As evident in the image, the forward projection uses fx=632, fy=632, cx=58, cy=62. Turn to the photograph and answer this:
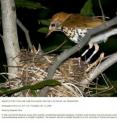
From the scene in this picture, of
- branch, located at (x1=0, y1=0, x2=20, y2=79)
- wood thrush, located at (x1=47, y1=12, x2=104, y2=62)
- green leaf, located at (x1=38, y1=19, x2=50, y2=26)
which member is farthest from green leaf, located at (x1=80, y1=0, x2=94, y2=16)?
branch, located at (x1=0, y1=0, x2=20, y2=79)

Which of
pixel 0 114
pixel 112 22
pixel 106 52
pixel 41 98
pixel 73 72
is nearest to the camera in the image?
pixel 112 22

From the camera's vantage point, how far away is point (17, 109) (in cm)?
237

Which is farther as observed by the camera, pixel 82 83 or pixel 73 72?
pixel 73 72

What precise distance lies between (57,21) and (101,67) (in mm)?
494

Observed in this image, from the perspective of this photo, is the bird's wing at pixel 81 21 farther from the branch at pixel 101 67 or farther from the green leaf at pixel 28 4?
the branch at pixel 101 67

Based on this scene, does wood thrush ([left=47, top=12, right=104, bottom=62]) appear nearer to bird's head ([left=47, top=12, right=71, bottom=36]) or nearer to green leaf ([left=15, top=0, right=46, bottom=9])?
bird's head ([left=47, top=12, right=71, bottom=36])

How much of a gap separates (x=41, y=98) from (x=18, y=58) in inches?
12.5

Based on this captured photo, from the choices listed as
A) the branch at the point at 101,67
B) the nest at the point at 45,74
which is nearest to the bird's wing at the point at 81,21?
the nest at the point at 45,74

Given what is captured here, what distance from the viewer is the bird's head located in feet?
9.02

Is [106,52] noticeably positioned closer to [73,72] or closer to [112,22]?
[73,72]

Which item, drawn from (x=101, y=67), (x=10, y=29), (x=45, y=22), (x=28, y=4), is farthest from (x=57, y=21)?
(x=101, y=67)

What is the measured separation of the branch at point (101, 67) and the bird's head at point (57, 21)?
0.41m

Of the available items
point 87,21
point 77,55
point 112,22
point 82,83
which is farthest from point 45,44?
point 112,22

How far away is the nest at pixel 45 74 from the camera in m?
2.35
